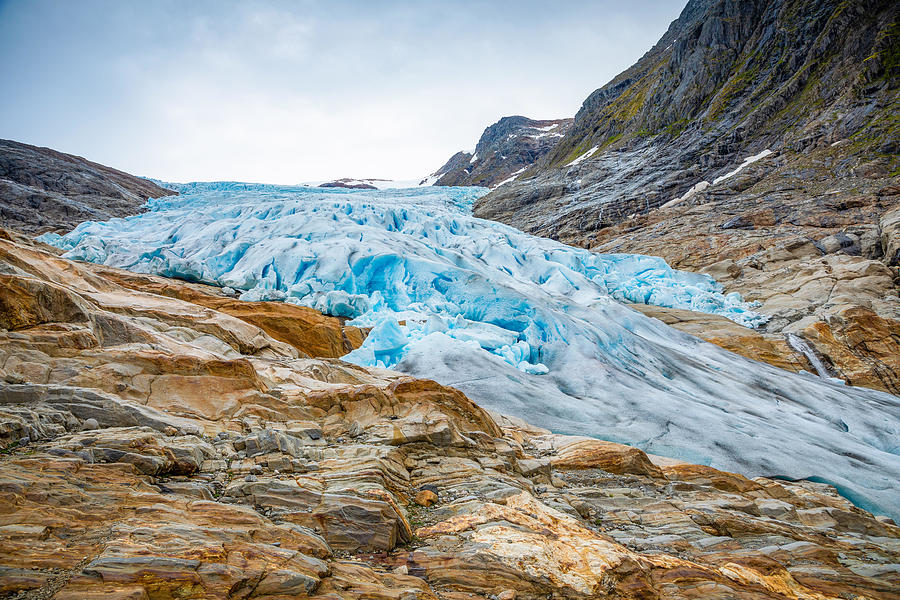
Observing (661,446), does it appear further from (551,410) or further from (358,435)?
(358,435)

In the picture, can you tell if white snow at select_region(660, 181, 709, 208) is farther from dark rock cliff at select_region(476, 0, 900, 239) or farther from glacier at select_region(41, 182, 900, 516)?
glacier at select_region(41, 182, 900, 516)

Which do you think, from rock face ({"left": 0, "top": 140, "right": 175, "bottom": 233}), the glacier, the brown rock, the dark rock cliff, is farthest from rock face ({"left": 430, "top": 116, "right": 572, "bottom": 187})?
the brown rock

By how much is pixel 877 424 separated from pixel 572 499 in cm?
1150

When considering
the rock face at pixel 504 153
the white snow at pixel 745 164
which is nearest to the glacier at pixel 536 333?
the white snow at pixel 745 164

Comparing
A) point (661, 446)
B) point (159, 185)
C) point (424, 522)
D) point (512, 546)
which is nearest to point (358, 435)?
point (424, 522)

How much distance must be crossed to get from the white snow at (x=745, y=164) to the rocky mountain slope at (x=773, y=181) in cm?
17

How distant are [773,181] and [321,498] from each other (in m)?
37.2

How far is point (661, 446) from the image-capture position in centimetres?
877

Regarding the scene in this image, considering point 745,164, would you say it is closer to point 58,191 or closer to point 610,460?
point 610,460

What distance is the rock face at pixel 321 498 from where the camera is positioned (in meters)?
2.95

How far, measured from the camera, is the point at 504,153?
9038cm

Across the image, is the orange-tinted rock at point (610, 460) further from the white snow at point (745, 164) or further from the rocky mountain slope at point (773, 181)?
the white snow at point (745, 164)

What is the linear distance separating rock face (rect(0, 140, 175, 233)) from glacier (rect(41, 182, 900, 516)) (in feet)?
17.9

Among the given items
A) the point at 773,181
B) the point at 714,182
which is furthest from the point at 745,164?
the point at 773,181
